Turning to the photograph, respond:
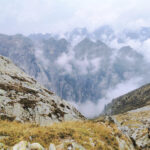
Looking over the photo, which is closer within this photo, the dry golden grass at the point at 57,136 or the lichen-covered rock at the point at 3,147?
the lichen-covered rock at the point at 3,147

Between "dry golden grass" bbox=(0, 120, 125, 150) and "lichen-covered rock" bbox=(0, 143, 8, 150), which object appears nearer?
"lichen-covered rock" bbox=(0, 143, 8, 150)

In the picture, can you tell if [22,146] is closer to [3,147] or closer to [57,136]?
[3,147]

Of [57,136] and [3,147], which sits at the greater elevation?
[57,136]

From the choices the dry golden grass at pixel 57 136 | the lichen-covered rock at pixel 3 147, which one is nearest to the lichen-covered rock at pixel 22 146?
the lichen-covered rock at pixel 3 147

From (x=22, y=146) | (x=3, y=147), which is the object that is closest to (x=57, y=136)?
(x=22, y=146)


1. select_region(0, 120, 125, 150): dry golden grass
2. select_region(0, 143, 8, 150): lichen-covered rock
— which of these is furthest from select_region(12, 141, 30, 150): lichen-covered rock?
select_region(0, 120, 125, 150): dry golden grass

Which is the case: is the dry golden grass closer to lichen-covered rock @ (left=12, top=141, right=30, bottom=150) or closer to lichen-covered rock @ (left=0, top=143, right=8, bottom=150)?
lichen-covered rock @ (left=0, top=143, right=8, bottom=150)

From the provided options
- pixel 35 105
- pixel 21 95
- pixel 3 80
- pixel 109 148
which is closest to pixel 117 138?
pixel 109 148

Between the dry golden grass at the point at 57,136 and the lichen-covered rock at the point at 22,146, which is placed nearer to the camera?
the lichen-covered rock at the point at 22,146

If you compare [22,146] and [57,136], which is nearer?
[22,146]

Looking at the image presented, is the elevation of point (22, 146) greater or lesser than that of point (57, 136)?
lesser

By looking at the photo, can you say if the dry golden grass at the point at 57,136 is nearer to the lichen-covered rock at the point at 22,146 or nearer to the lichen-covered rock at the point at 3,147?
the lichen-covered rock at the point at 3,147

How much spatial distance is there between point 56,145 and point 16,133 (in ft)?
11.0

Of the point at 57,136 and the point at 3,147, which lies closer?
the point at 3,147
